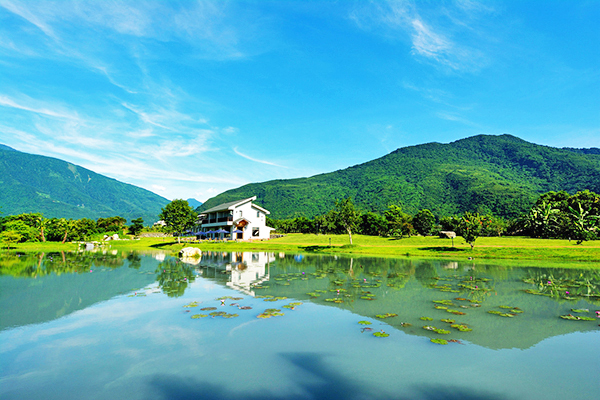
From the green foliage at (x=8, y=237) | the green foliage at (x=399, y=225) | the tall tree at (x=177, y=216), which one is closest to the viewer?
the green foliage at (x=8, y=237)

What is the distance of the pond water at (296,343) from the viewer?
22.3 feet

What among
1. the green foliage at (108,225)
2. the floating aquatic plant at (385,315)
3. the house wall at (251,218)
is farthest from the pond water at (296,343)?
the green foliage at (108,225)

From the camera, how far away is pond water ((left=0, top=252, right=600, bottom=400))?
6809 millimetres

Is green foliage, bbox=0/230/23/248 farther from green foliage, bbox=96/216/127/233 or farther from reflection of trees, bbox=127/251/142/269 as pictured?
green foliage, bbox=96/216/127/233

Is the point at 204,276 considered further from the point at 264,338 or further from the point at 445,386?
the point at 445,386

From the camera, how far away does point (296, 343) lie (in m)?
9.56

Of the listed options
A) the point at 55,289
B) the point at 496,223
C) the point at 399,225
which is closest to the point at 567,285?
the point at 55,289

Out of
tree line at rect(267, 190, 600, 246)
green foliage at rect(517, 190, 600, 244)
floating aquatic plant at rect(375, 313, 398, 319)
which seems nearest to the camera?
floating aquatic plant at rect(375, 313, 398, 319)

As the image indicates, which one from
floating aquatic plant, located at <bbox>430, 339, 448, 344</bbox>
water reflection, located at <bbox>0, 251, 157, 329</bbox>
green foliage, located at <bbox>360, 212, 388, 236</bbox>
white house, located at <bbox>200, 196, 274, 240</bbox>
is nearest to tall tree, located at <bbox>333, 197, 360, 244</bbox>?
white house, located at <bbox>200, 196, 274, 240</bbox>

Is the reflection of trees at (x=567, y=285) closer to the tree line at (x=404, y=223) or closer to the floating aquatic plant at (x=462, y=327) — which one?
the floating aquatic plant at (x=462, y=327)

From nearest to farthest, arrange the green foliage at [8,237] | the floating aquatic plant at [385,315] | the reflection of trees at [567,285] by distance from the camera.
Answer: the floating aquatic plant at [385,315] → the reflection of trees at [567,285] → the green foliage at [8,237]

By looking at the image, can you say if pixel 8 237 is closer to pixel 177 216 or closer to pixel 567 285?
pixel 177 216

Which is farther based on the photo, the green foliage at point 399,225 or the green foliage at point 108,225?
the green foliage at point 108,225

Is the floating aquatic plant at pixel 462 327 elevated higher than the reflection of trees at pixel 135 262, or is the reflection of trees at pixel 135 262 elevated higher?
the floating aquatic plant at pixel 462 327
